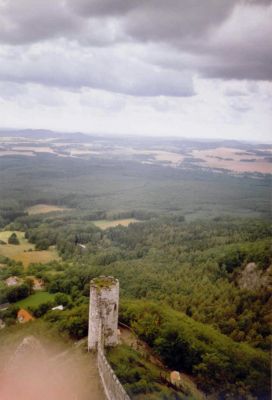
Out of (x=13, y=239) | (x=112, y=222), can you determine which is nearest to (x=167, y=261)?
(x=13, y=239)

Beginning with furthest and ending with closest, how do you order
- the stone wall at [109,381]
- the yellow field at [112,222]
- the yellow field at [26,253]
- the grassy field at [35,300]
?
1. the yellow field at [112,222]
2. the yellow field at [26,253]
3. the grassy field at [35,300]
4. the stone wall at [109,381]

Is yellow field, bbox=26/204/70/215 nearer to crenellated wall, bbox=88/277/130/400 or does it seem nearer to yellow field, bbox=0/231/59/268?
yellow field, bbox=0/231/59/268

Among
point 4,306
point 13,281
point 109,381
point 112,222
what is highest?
point 109,381

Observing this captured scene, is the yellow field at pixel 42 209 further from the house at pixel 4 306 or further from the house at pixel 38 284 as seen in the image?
the house at pixel 4 306

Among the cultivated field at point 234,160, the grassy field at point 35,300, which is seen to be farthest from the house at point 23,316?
the cultivated field at point 234,160

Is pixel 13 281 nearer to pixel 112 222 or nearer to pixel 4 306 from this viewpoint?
pixel 4 306

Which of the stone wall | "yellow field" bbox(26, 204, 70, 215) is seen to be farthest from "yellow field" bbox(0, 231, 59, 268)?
the stone wall
